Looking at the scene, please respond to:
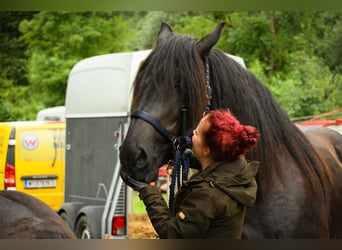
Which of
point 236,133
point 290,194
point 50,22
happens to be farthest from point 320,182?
point 50,22

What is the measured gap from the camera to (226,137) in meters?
2.28

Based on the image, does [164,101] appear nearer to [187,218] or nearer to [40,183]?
[187,218]

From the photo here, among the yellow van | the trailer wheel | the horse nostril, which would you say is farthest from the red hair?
the yellow van

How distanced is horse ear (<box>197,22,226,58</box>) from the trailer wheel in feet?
13.4

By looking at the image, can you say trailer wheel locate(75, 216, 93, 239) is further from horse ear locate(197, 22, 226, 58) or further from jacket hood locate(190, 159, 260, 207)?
jacket hood locate(190, 159, 260, 207)

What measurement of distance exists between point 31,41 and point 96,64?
34.1 feet

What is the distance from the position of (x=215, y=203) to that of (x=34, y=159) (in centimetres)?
703

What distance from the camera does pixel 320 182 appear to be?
11.0 ft

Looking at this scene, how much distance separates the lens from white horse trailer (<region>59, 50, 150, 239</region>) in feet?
22.0

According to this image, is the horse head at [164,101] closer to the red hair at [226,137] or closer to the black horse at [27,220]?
the black horse at [27,220]

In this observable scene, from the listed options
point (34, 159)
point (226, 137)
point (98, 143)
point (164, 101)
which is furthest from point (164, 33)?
point (34, 159)

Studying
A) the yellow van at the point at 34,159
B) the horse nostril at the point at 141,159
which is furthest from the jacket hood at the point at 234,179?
the yellow van at the point at 34,159

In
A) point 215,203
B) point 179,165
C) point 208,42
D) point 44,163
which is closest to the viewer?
point 215,203
